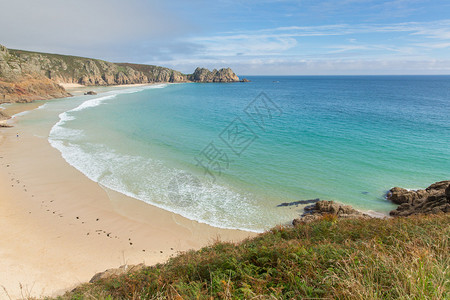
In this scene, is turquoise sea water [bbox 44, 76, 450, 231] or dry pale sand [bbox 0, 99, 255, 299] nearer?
dry pale sand [bbox 0, 99, 255, 299]

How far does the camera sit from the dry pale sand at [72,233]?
8.03m

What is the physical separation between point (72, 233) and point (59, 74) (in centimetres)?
11909

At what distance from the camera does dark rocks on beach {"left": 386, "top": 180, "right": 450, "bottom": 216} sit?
9.55 metres

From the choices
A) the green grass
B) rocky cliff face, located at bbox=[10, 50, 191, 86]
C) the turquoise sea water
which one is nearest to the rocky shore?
the turquoise sea water

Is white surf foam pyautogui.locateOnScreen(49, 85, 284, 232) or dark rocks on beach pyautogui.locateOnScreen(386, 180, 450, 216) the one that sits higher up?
dark rocks on beach pyautogui.locateOnScreen(386, 180, 450, 216)

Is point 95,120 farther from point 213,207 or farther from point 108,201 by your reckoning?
point 213,207

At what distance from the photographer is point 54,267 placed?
8328 millimetres

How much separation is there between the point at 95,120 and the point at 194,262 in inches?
1311

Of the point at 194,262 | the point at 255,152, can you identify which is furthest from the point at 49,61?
the point at 194,262

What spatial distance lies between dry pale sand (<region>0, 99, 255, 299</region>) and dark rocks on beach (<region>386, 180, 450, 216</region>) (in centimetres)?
734

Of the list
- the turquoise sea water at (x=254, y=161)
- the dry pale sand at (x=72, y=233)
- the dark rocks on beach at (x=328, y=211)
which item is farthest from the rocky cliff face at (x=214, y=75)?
the dark rocks on beach at (x=328, y=211)

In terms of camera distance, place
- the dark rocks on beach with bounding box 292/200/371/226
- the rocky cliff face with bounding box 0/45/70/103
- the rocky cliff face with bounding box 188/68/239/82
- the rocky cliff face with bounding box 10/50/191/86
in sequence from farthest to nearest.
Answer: the rocky cliff face with bounding box 188/68/239/82 → the rocky cliff face with bounding box 10/50/191/86 → the rocky cliff face with bounding box 0/45/70/103 → the dark rocks on beach with bounding box 292/200/371/226

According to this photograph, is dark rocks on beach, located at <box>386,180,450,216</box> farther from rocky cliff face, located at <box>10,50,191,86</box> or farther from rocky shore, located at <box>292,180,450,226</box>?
rocky cliff face, located at <box>10,50,191,86</box>

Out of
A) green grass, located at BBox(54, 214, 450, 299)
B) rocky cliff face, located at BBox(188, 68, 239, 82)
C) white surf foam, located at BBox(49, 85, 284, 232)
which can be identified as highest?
rocky cliff face, located at BBox(188, 68, 239, 82)
